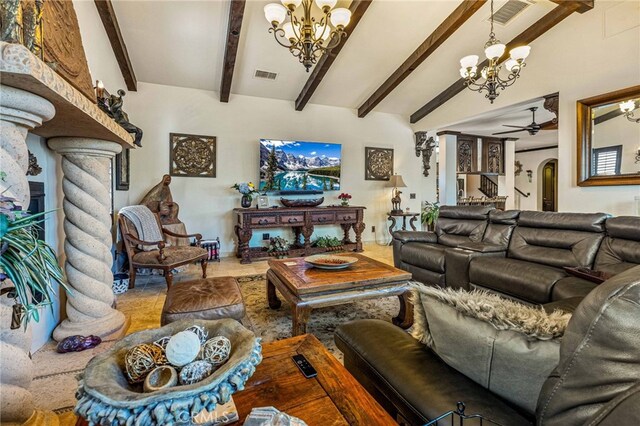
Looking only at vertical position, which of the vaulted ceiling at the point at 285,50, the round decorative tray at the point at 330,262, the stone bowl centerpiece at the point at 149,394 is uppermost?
the vaulted ceiling at the point at 285,50

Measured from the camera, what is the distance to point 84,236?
2.22 m

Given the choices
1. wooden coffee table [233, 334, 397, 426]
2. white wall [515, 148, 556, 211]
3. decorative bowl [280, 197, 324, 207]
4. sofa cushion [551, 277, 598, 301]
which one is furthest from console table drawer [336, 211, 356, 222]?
white wall [515, 148, 556, 211]

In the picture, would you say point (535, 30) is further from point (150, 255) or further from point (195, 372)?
point (150, 255)

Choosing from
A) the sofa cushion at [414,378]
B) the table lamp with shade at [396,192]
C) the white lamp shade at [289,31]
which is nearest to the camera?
the sofa cushion at [414,378]

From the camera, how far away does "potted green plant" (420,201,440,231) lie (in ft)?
20.9

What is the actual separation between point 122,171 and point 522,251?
481cm

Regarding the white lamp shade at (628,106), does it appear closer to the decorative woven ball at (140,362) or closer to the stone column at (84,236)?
the decorative woven ball at (140,362)

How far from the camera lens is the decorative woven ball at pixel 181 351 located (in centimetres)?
68

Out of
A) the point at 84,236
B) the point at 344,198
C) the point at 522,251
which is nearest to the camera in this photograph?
the point at 84,236

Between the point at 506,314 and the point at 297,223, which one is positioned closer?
the point at 506,314

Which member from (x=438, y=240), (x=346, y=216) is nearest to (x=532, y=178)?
(x=346, y=216)

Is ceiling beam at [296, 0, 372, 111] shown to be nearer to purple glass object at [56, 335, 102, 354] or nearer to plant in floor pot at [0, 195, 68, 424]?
plant in floor pot at [0, 195, 68, 424]

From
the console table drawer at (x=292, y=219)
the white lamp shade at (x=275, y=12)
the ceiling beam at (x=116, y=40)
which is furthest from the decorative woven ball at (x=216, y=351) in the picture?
the console table drawer at (x=292, y=219)

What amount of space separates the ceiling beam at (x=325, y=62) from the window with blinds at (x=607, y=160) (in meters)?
3.37
